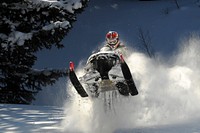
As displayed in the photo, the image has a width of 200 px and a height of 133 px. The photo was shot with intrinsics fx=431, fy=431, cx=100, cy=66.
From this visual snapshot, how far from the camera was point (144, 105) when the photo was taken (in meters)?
7.96

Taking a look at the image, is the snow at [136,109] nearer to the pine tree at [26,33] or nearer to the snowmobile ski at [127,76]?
the snowmobile ski at [127,76]

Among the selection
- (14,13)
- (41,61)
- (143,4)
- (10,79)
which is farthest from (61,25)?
(143,4)

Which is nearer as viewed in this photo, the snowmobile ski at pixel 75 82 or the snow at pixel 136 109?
the snow at pixel 136 109

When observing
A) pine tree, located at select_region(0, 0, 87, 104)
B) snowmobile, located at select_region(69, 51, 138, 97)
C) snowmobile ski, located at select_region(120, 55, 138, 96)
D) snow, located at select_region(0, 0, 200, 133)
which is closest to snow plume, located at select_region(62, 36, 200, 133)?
snow, located at select_region(0, 0, 200, 133)

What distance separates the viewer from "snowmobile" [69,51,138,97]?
23.3 feet

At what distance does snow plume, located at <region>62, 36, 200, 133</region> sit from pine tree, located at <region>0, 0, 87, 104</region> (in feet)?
10.3

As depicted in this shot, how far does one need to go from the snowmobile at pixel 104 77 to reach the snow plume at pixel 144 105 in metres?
0.25

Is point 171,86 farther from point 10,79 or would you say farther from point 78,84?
point 10,79

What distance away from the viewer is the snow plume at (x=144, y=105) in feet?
23.5

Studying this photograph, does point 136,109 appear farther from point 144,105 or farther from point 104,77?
point 104,77

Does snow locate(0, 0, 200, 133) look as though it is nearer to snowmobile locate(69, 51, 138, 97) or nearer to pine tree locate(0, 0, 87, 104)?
snowmobile locate(69, 51, 138, 97)

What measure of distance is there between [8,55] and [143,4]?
19.9m

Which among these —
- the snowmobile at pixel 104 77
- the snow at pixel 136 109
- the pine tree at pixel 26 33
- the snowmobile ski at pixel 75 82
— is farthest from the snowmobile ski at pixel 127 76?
the pine tree at pixel 26 33

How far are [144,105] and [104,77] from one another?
1.21m
